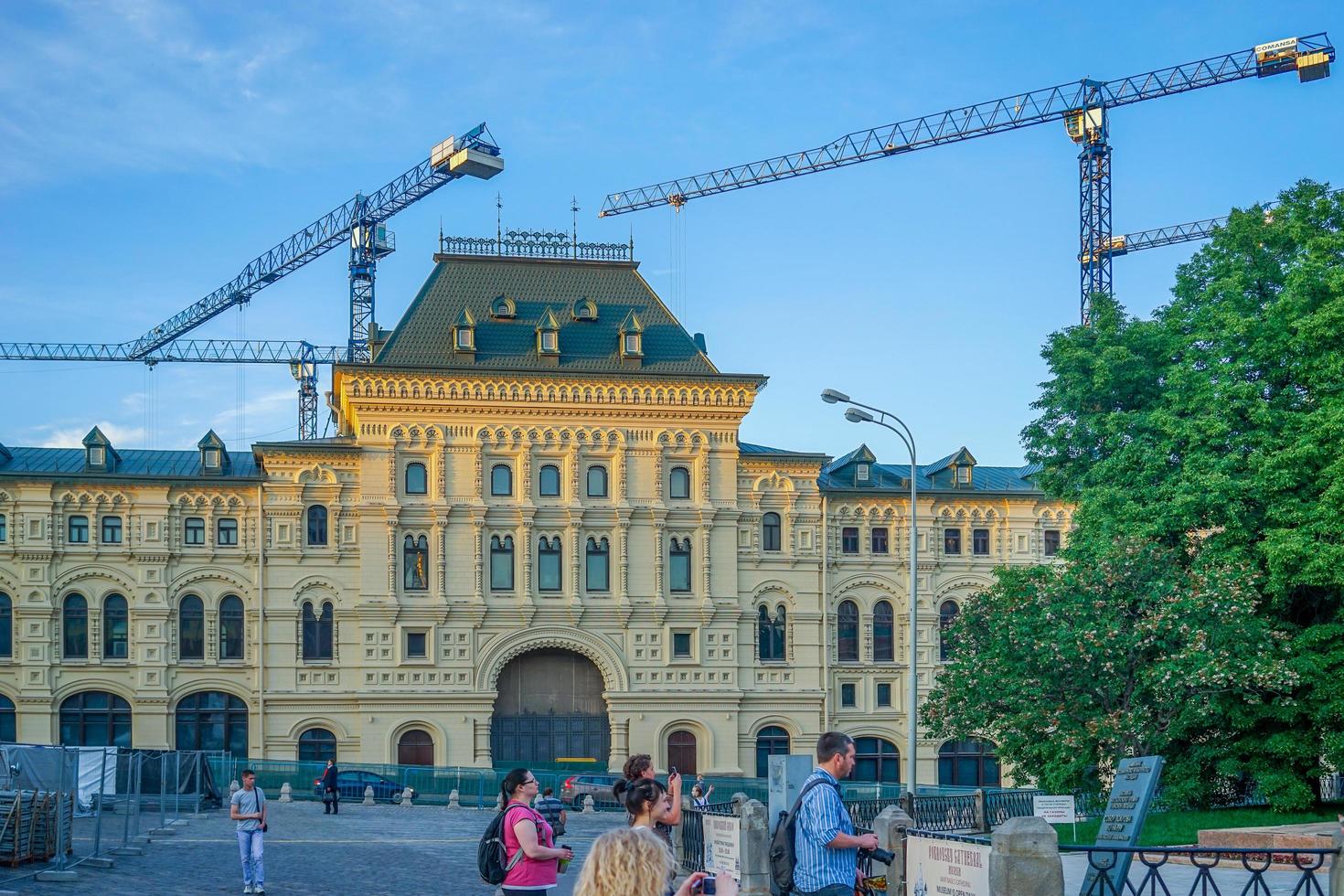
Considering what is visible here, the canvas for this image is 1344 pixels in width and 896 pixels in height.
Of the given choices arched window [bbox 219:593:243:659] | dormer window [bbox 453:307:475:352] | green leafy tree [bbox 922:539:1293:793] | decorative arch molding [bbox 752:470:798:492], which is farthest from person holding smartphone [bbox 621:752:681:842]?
decorative arch molding [bbox 752:470:798:492]

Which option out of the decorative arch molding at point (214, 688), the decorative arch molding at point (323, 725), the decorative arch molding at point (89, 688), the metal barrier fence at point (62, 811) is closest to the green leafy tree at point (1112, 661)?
the metal barrier fence at point (62, 811)

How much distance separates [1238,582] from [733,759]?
27.2 m

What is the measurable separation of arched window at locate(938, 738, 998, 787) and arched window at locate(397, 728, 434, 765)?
18.4 metres

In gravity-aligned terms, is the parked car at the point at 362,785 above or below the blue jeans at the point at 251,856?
below

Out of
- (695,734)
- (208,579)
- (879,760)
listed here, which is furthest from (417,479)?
(879,760)

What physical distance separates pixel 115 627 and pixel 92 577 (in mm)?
1891

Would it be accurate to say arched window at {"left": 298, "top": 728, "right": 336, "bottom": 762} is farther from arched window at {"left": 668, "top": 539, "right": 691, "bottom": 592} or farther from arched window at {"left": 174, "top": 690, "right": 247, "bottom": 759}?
arched window at {"left": 668, "top": 539, "right": 691, "bottom": 592}

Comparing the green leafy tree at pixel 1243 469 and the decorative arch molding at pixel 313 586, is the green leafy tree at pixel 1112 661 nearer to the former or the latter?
the green leafy tree at pixel 1243 469

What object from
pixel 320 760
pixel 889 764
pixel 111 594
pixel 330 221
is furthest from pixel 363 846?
pixel 330 221

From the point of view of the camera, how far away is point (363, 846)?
33.1 meters

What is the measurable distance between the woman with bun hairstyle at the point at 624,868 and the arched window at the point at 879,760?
52.2 meters

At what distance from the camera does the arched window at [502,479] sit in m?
57.4

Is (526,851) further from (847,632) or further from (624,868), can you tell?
(847,632)

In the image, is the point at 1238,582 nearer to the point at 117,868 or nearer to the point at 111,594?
the point at 117,868
